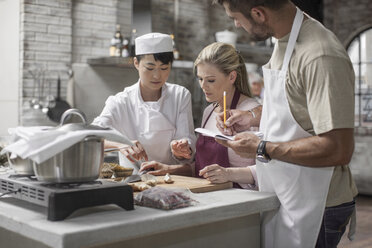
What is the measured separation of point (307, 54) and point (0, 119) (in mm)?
4263

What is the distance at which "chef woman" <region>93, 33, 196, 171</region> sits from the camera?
8.25 feet

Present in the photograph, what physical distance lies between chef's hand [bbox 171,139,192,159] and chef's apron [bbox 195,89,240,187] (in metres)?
0.05

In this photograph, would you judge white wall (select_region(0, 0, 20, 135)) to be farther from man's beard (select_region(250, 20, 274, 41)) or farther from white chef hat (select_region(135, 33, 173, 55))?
man's beard (select_region(250, 20, 274, 41))

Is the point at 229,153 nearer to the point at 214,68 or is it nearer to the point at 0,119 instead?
the point at 214,68

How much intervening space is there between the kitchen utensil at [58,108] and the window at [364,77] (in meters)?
4.94

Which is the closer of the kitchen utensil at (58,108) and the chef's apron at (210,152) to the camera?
the chef's apron at (210,152)

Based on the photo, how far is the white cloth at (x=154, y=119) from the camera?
2561mm

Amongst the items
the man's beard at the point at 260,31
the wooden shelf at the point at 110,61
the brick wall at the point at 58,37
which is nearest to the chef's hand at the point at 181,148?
the man's beard at the point at 260,31

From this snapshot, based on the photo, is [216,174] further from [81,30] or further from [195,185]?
[81,30]

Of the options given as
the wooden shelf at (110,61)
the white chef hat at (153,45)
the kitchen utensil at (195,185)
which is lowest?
the kitchen utensil at (195,185)

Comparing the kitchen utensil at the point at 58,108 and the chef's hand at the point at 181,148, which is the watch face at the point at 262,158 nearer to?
the chef's hand at the point at 181,148

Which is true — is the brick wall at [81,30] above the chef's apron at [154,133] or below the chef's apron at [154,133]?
above

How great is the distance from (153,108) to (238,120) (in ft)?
2.06

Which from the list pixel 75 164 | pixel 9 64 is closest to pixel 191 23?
pixel 9 64
